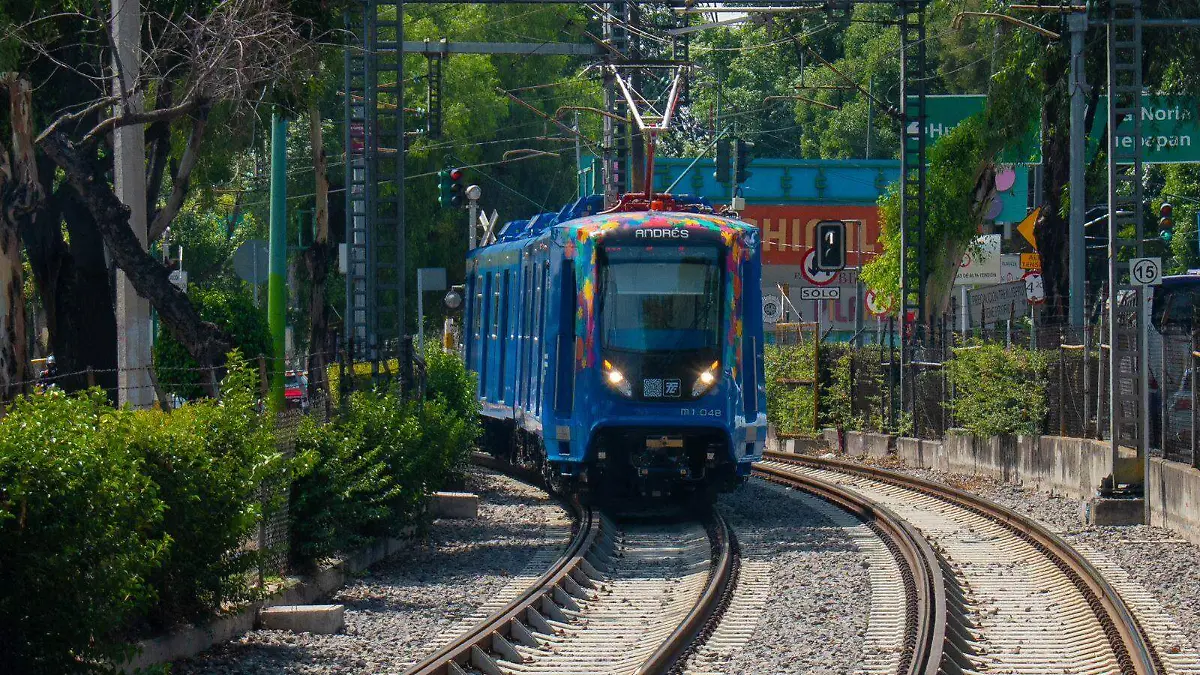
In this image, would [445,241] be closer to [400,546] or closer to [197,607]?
[400,546]

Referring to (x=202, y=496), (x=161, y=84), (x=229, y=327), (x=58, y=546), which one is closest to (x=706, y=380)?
(x=161, y=84)

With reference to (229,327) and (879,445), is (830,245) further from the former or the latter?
(229,327)

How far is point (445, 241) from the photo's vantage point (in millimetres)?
54844

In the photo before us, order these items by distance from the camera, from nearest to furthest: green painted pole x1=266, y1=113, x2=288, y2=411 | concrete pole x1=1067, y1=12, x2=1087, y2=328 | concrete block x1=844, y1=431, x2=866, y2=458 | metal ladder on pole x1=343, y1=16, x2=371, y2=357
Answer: green painted pole x1=266, y1=113, x2=288, y2=411 < concrete pole x1=1067, y1=12, x2=1087, y2=328 < metal ladder on pole x1=343, y1=16, x2=371, y2=357 < concrete block x1=844, y1=431, x2=866, y2=458

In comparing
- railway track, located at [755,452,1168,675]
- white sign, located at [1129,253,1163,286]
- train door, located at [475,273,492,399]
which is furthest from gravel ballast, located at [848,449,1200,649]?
train door, located at [475,273,492,399]

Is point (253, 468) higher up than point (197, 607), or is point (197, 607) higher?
point (253, 468)

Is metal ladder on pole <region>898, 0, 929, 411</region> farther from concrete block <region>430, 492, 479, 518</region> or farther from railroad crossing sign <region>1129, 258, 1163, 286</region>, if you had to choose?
concrete block <region>430, 492, 479, 518</region>

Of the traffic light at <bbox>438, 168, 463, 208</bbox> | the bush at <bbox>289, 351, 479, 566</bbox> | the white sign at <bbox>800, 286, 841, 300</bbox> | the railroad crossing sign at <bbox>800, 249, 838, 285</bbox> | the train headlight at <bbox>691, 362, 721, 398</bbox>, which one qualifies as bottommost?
the bush at <bbox>289, 351, 479, 566</bbox>

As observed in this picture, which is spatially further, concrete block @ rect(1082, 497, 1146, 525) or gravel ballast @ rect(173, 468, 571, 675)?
concrete block @ rect(1082, 497, 1146, 525)

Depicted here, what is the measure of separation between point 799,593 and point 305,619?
4122mm

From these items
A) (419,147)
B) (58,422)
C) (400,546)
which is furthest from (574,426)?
(419,147)

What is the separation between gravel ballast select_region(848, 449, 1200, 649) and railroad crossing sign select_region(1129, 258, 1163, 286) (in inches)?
107

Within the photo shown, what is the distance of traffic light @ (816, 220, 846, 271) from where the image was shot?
29.6 m

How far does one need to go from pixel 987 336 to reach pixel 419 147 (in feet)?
84.1
